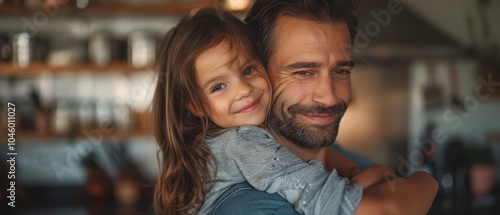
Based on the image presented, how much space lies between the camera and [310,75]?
616 mm

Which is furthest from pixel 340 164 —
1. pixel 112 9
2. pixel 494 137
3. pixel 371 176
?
pixel 112 9

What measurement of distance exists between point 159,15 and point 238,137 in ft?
5.35

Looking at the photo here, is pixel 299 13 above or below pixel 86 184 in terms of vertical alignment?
above

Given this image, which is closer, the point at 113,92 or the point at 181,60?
the point at 181,60

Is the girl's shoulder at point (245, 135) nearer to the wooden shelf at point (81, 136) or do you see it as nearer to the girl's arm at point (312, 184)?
the girl's arm at point (312, 184)

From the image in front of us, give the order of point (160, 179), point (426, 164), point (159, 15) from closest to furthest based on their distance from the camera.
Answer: point (160, 179), point (426, 164), point (159, 15)

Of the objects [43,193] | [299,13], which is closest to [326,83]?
[299,13]

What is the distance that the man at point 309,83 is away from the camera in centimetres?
61

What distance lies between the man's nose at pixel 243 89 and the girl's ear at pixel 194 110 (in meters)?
0.05

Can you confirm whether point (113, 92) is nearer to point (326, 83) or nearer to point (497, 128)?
point (497, 128)

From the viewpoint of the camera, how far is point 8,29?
207 cm

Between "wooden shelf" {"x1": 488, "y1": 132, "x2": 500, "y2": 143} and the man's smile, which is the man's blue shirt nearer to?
the man's smile

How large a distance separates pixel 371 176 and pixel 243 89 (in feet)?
0.50

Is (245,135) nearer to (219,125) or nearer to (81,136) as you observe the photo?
(219,125)
